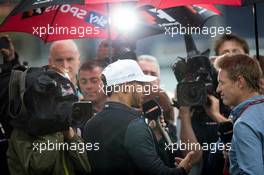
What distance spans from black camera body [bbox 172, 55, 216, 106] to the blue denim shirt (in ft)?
3.59

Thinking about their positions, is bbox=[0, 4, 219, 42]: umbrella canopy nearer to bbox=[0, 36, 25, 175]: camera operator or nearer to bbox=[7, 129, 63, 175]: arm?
bbox=[0, 36, 25, 175]: camera operator

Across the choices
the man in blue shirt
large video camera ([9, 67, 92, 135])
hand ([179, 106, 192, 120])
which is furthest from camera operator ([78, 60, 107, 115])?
the man in blue shirt

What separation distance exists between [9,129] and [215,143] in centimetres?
134

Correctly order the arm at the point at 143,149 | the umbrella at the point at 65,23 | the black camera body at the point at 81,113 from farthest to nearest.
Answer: the umbrella at the point at 65,23 → the black camera body at the point at 81,113 → the arm at the point at 143,149

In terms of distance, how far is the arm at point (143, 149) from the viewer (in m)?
3.88

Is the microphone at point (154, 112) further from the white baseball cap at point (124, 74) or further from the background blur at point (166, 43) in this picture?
the white baseball cap at point (124, 74)

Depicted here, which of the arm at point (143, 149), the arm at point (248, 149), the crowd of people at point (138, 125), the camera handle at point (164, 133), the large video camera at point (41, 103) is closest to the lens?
the arm at point (248, 149)

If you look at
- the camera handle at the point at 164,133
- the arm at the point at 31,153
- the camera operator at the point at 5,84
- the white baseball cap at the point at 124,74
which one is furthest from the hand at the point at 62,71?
the camera handle at the point at 164,133

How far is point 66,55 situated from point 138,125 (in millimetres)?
963

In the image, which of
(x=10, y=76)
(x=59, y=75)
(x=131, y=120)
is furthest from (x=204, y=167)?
(x=10, y=76)

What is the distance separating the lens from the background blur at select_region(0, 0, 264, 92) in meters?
4.50

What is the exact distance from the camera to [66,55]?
15.1ft

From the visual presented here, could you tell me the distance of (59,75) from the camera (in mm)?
4344

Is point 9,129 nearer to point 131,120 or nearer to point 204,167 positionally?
point 131,120
